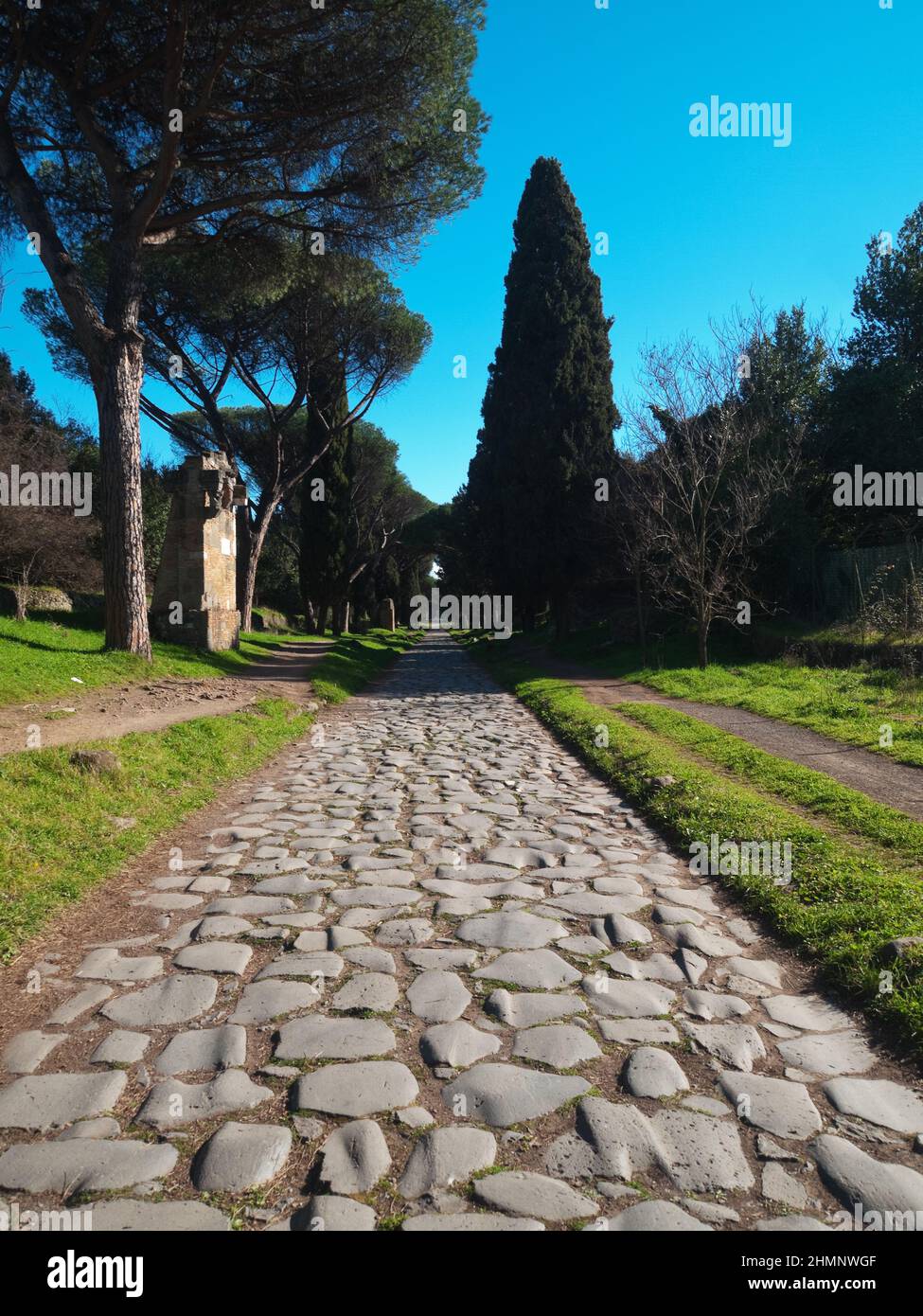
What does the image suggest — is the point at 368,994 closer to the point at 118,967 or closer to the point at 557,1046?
the point at 557,1046

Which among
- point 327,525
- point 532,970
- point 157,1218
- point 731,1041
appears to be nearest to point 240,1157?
point 157,1218

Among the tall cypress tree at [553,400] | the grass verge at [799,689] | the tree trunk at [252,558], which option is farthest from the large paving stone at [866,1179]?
the tree trunk at [252,558]

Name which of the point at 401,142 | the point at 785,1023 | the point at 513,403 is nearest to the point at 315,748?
the point at 785,1023

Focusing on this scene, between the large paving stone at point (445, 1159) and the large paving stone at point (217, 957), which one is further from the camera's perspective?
the large paving stone at point (217, 957)

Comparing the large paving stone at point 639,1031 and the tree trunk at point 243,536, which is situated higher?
the tree trunk at point 243,536

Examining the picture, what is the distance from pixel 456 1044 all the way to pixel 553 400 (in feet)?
77.7

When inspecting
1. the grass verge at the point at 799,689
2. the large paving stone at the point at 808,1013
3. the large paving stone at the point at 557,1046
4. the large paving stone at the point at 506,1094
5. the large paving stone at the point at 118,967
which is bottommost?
the large paving stone at the point at 808,1013

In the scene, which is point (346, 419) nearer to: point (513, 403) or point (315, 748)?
point (513, 403)

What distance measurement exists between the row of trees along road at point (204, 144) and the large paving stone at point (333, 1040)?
11.0 meters

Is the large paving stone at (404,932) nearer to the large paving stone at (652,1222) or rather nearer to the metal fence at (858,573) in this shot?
the large paving stone at (652,1222)

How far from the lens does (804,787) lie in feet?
22.6

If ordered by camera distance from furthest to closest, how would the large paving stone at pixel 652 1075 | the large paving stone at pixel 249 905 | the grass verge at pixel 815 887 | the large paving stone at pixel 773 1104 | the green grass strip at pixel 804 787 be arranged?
1. the green grass strip at pixel 804 787
2. the large paving stone at pixel 249 905
3. the grass verge at pixel 815 887
4. the large paving stone at pixel 652 1075
5. the large paving stone at pixel 773 1104

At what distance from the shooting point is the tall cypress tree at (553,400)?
2409 cm

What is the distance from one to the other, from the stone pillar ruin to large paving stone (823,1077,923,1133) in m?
16.0
